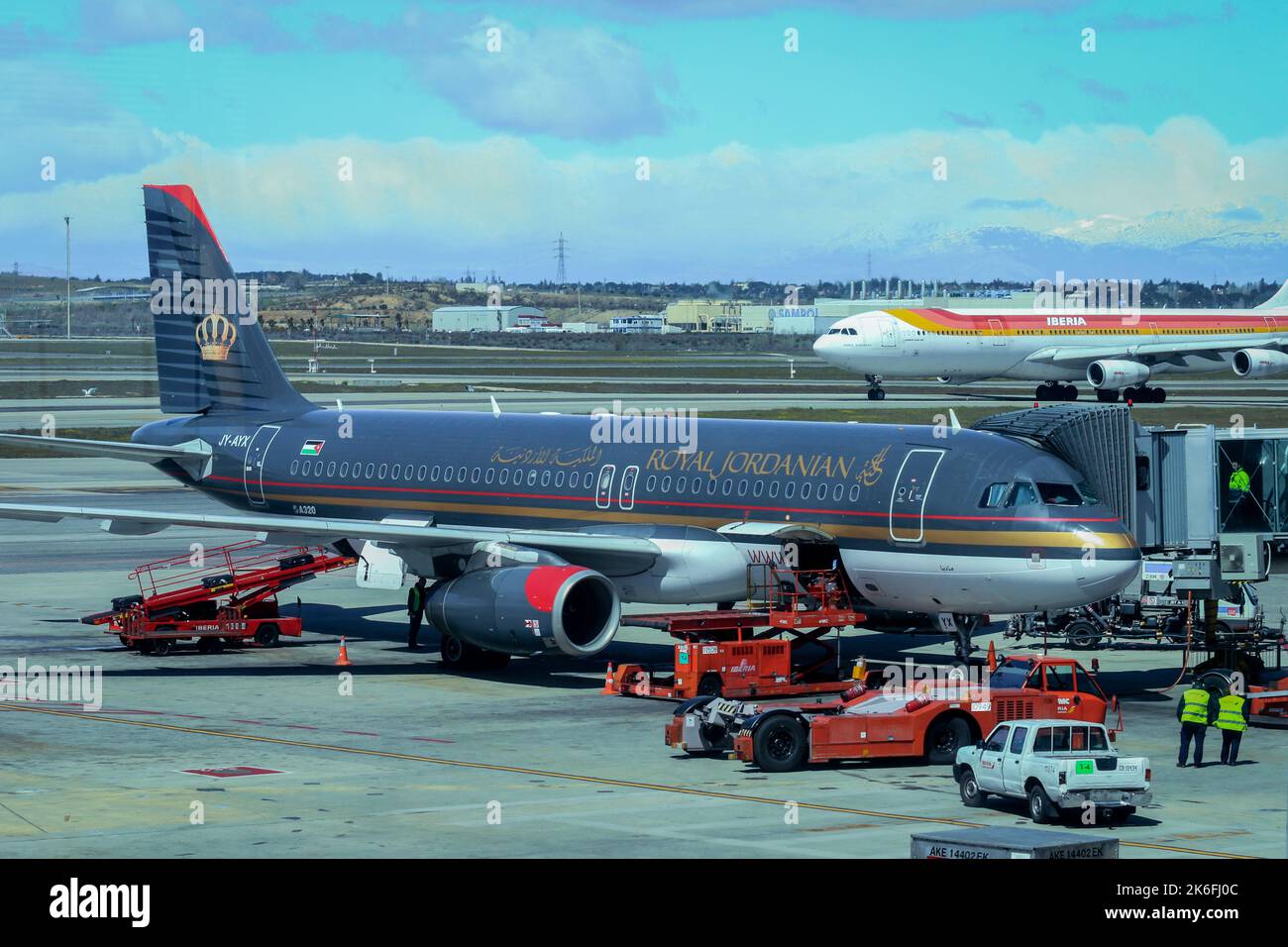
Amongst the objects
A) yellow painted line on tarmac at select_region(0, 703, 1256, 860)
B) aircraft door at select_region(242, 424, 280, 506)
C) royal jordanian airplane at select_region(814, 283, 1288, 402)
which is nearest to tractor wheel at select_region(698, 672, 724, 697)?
A: yellow painted line on tarmac at select_region(0, 703, 1256, 860)

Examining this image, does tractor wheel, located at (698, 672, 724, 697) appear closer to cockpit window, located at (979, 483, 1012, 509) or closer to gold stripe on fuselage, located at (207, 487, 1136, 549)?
gold stripe on fuselage, located at (207, 487, 1136, 549)

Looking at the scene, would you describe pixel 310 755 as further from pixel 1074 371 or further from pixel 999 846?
pixel 1074 371

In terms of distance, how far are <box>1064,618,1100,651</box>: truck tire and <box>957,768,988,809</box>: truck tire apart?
52.8 ft

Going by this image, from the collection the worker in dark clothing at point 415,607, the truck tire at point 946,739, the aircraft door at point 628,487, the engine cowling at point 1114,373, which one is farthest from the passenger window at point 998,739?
the engine cowling at point 1114,373

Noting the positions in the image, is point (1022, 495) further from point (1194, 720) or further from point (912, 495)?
point (1194, 720)

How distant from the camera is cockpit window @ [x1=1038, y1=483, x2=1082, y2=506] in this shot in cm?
3291

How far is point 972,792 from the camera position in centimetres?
2478

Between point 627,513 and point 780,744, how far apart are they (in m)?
11.3

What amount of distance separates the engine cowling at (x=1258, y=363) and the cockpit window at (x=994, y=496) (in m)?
79.8

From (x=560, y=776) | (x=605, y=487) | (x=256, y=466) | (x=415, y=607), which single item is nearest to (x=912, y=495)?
(x=605, y=487)

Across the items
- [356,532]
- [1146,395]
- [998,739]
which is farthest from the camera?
[1146,395]

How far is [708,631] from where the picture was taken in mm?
33688
